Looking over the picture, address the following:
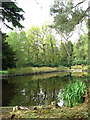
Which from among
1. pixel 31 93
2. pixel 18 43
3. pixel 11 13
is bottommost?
pixel 31 93

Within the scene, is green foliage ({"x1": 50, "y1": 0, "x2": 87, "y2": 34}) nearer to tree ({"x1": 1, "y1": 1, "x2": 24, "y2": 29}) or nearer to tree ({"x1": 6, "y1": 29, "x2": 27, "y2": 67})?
tree ({"x1": 1, "y1": 1, "x2": 24, "y2": 29})

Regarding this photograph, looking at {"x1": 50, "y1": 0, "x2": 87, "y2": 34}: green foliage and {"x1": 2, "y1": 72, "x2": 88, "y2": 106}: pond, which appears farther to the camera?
{"x1": 50, "y1": 0, "x2": 87, "y2": 34}: green foliage

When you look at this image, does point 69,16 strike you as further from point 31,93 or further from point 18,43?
point 18,43

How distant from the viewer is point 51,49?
2341 centimetres

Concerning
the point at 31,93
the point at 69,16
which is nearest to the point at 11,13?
the point at 69,16

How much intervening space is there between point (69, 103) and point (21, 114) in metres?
1.70

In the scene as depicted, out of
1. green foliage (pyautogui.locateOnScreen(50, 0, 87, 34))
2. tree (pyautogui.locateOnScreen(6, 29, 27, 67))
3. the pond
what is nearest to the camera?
the pond

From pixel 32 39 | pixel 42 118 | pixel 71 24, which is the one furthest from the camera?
pixel 32 39

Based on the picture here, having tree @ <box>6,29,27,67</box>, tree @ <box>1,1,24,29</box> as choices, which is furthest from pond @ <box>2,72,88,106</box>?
tree @ <box>6,29,27,67</box>

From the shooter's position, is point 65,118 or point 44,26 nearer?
point 65,118

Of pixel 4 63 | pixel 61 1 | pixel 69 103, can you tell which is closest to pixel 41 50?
pixel 4 63

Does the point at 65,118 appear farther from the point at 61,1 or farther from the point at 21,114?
the point at 61,1

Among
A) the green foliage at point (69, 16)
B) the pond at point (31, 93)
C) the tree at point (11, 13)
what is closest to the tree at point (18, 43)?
the pond at point (31, 93)

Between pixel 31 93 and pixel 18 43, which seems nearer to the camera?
pixel 31 93
